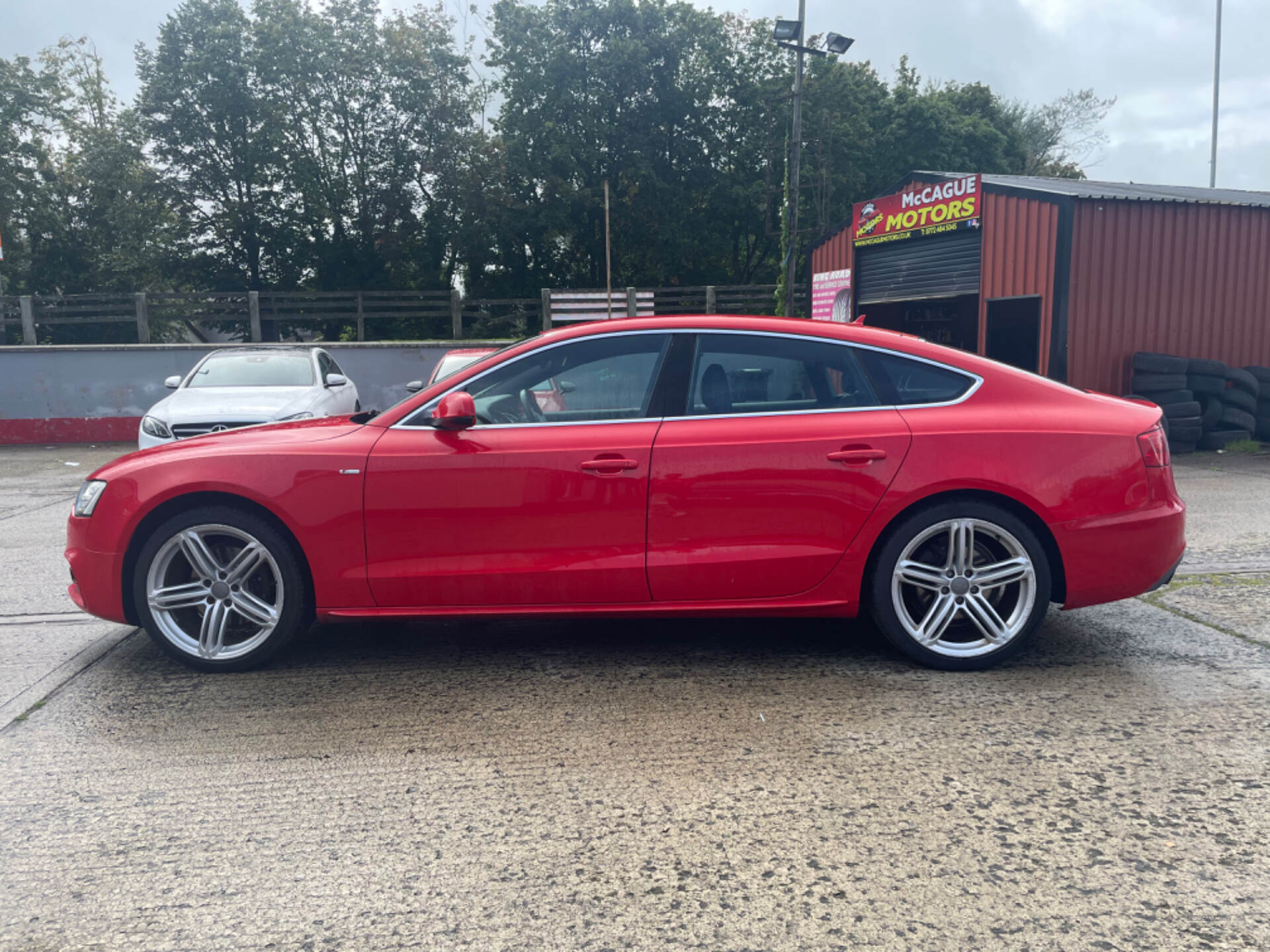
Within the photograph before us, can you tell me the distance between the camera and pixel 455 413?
402 cm

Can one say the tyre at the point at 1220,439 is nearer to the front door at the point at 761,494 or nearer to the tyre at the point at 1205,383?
the tyre at the point at 1205,383

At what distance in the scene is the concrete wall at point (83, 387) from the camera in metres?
16.5

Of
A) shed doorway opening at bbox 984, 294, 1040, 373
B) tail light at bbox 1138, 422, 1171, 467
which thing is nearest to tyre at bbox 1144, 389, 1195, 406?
shed doorway opening at bbox 984, 294, 1040, 373

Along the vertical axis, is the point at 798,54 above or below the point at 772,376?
above

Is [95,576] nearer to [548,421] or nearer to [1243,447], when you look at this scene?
[548,421]

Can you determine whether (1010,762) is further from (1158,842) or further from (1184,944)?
(1184,944)

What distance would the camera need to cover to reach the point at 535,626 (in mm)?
5031

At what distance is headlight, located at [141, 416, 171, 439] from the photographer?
30.6ft

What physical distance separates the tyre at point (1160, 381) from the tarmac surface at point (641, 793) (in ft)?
28.3

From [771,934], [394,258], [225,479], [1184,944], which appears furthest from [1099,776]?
[394,258]

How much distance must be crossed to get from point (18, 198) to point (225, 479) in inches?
1465

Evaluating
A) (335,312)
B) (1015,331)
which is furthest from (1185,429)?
(335,312)

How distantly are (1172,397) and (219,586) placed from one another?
12.0 meters

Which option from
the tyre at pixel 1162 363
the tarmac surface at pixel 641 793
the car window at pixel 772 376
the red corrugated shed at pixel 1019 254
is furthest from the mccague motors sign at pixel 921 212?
the car window at pixel 772 376
